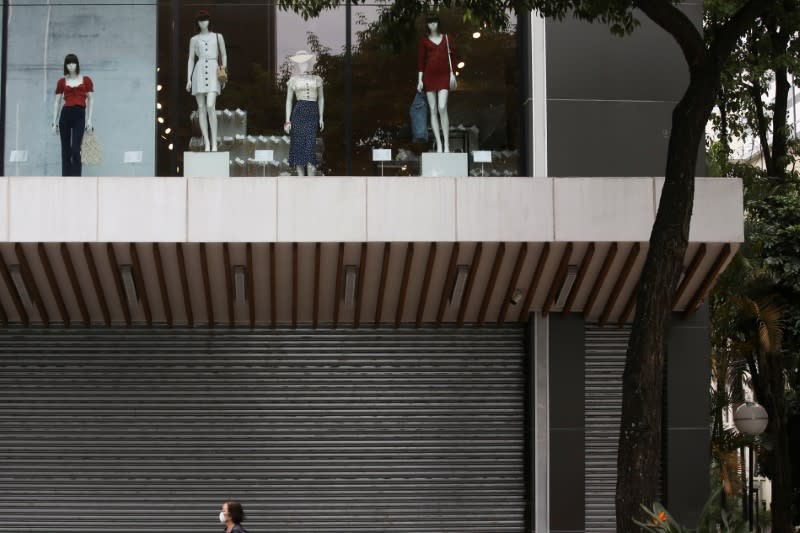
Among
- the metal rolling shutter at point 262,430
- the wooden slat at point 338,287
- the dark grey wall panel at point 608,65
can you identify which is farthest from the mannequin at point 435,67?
the metal rolling shutter at point 262,430

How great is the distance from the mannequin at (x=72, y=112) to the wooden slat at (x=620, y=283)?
5.99m

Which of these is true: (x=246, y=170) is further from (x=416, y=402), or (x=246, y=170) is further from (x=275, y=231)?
→ (x=416, y=402)

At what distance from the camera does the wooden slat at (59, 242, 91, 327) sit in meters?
12.0

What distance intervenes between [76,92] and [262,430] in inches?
170

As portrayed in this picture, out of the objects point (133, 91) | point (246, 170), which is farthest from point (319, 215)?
point (133, 91)

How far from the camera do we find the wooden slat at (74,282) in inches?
472

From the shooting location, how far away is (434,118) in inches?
504

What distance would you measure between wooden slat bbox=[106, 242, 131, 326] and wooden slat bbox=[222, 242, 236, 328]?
3.66 feet

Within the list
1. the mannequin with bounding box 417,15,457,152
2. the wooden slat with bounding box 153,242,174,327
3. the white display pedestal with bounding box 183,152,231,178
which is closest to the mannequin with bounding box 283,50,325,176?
the white display pedestal with bounding box 183,152,231,178

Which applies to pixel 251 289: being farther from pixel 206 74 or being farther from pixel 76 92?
pixel 76 92

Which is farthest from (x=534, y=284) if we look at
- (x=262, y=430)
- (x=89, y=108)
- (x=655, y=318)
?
(x=89, y=108)

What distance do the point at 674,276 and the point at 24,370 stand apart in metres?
7.74

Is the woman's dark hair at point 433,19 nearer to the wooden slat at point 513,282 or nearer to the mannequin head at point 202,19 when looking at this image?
the mannequin head at point 202,19

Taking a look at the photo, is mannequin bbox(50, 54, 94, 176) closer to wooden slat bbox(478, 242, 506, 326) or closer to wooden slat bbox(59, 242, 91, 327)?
wooden slat bbox(59, 242, 91, 327)
